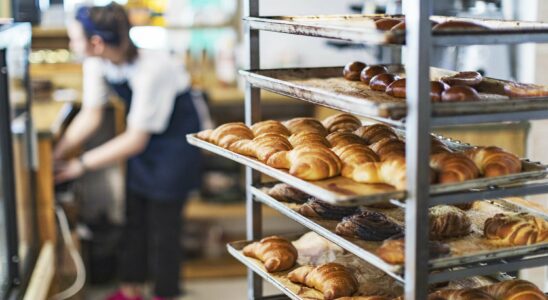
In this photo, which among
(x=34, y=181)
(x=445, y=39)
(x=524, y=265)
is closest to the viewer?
(x=445, y=39)

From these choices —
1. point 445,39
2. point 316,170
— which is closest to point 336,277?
point 316,170

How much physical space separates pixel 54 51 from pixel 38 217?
2.20 metres

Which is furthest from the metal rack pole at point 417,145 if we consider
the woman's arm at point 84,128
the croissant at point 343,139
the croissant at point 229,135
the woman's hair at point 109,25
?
the woman's arm at point 84,128

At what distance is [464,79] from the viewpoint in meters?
2.00

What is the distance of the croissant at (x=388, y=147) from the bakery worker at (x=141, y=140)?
232 centimetres

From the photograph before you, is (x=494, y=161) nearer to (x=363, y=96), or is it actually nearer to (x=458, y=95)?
(x=458, y=95)

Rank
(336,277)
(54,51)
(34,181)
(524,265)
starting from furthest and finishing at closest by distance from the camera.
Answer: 1. (54,51)
2. (34,181)
3. (336,277)
4. (524,265)

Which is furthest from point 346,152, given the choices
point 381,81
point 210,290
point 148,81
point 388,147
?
point 210,290

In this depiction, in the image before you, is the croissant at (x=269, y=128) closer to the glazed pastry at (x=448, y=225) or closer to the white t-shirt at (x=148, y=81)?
the glazed pastry at (x=448, y=225)

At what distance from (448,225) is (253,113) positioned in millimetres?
719

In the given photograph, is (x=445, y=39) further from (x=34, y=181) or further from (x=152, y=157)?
(x=152, y=157)

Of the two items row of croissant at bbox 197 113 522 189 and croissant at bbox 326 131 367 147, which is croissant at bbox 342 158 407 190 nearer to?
row of croissant at bbox 197 113 522 189

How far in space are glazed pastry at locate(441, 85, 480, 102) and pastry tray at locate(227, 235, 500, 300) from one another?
52 cm

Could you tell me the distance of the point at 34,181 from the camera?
12.1ft
